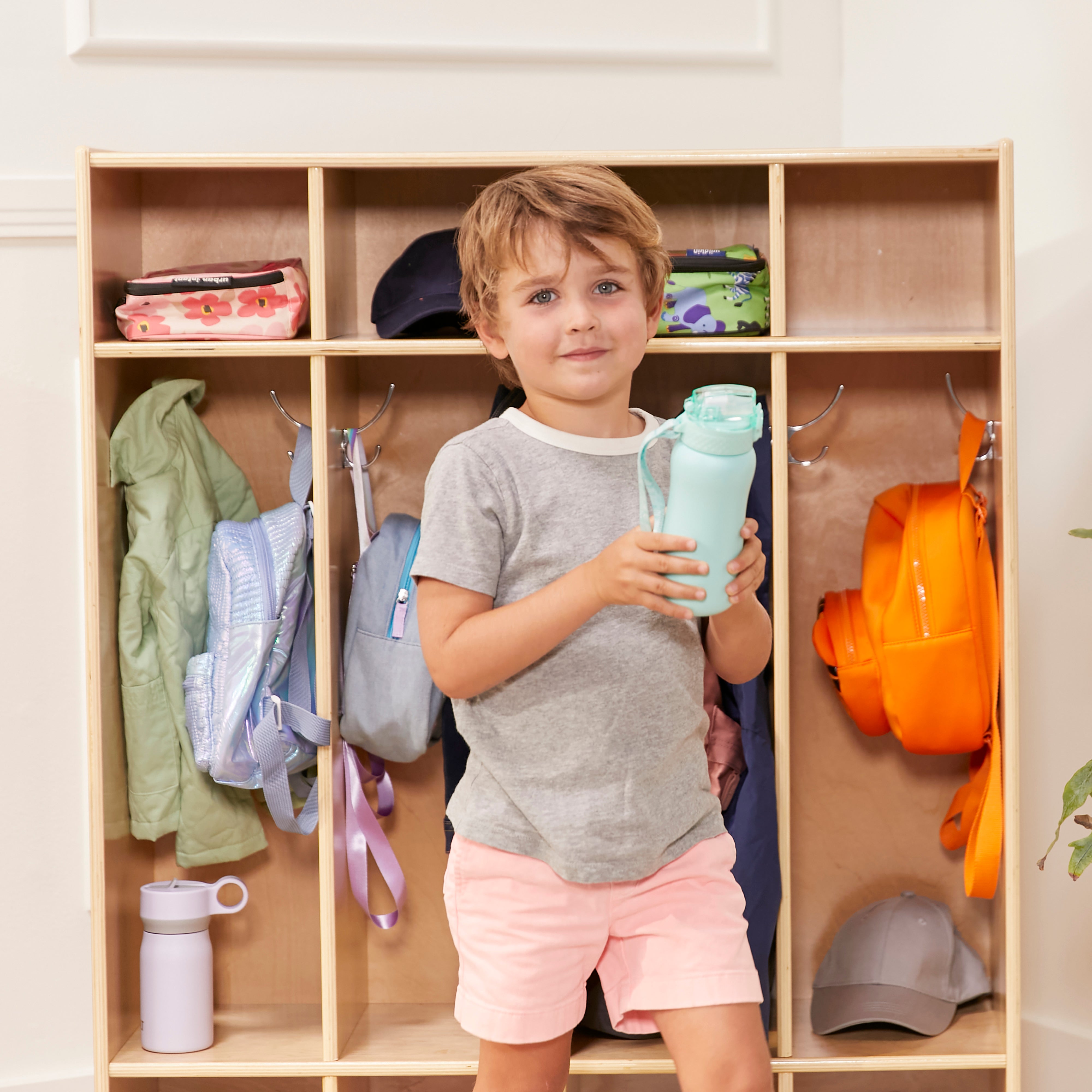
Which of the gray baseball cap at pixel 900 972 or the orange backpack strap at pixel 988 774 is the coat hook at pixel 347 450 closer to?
Result: the orange backpack strap at pixel 988 774

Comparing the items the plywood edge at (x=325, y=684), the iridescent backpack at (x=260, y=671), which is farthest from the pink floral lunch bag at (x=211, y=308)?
the iridescent backpack at (x=260, y=671)

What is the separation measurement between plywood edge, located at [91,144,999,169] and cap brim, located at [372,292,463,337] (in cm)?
22

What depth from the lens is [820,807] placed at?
86.1 inches

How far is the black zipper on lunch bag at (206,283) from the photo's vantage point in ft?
6.09

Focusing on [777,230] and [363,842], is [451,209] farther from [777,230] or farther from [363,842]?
[363,842]

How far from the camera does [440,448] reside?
7.11ft

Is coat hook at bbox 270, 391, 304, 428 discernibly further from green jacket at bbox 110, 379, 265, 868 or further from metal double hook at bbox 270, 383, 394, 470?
green jacket at bbox 110, 379, 265, 868

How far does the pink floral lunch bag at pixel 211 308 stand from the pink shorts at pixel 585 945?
99cm

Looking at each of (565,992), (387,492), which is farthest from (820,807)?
(387,492)

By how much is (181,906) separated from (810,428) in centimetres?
150

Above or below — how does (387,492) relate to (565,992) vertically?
above

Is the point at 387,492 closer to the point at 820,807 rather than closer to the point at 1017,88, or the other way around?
the point at 820,807

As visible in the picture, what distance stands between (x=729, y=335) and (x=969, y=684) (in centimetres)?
74

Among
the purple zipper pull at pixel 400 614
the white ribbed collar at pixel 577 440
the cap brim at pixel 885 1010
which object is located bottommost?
the cap brim at pixel 885 1010
